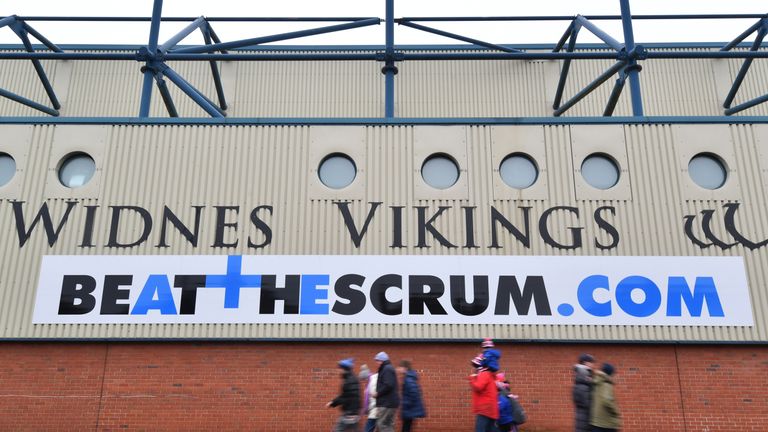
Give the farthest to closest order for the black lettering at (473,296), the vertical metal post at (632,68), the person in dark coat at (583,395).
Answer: the vertical metal post at (632,68), the black lettering at (473,296), the person in dark coat at (583,395)

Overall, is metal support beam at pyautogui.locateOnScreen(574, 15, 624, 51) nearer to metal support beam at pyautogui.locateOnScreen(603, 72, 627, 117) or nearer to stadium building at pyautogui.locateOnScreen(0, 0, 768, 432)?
metal support beam at pyautogui.locateOnScreen(603, 72, 627, 117)

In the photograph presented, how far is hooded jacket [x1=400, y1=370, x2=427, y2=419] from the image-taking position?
9.61 metres

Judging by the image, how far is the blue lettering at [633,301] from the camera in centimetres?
1156

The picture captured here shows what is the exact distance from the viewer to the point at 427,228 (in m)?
12.2

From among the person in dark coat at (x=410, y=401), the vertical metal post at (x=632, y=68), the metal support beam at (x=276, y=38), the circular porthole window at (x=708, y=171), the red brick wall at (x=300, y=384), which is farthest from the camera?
the metal support beam at (x=276, y=38)

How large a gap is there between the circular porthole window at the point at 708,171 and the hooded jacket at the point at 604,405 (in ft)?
20.5

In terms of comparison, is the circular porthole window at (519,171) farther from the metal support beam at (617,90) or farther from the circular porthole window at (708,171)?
the metal support beam at (617,90)

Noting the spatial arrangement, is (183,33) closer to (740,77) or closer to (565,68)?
(565,68)

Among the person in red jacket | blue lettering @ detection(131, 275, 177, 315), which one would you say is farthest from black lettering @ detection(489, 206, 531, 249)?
blue lettering @ detection(131, 275, 177, 315)

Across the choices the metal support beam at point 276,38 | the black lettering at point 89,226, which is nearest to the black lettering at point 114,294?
the black lettering at point 89,226

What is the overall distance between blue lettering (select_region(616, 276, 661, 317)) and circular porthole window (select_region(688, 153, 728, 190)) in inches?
101

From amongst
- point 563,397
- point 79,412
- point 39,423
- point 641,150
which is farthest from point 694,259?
point 39,423

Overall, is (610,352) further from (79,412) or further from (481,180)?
(79,412)

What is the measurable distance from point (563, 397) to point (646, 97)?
13.6 metres
